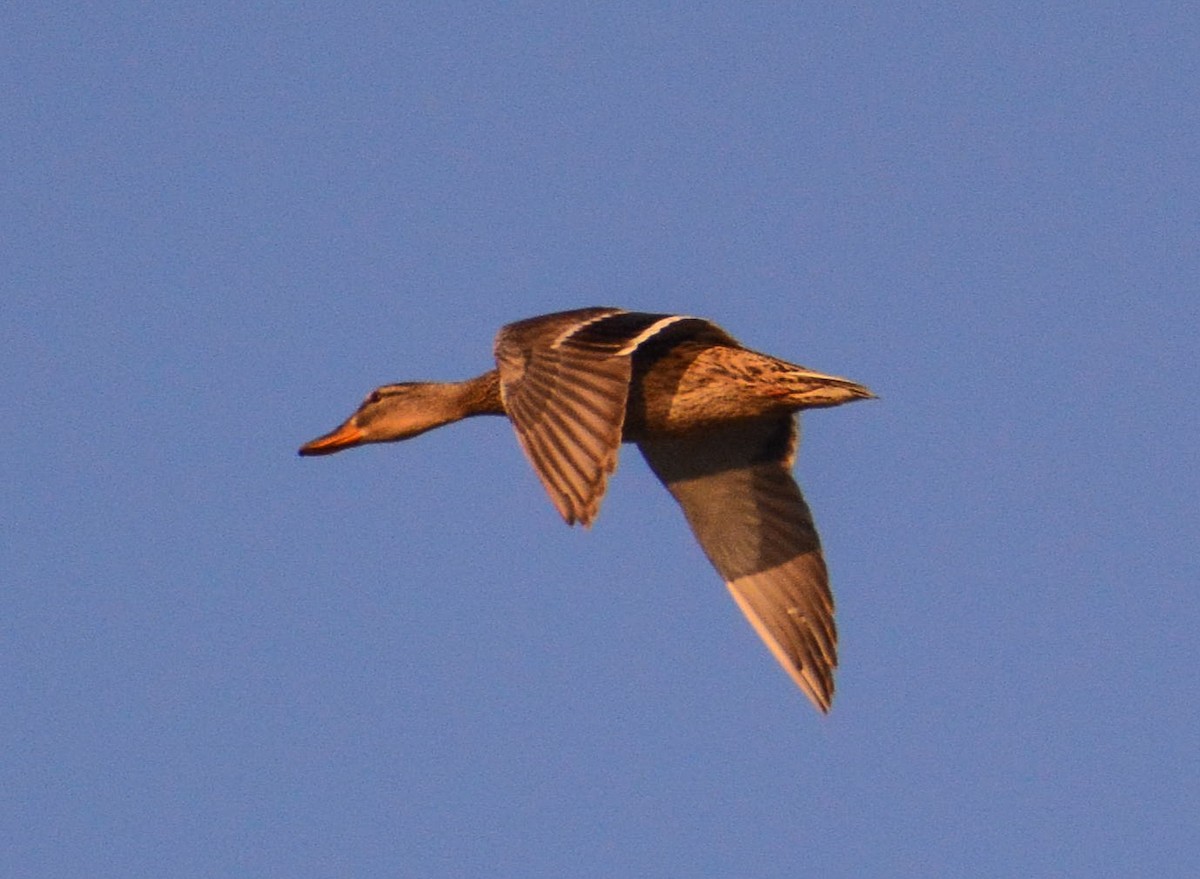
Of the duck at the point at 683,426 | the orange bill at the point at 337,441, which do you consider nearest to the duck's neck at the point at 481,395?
the duck at the point at 683,426

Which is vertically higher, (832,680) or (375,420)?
(375,420)

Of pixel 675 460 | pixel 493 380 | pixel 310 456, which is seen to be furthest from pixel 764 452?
pixel 310 456

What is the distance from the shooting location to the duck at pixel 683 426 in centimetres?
1434

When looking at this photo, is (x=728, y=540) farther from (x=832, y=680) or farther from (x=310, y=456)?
(x=310, y=456)

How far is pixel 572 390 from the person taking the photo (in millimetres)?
14539

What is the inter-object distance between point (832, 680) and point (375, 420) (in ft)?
11.6

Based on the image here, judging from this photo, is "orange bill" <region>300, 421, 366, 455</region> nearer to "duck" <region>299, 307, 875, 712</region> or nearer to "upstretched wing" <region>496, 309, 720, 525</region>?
"duck" <region>299, 307, 875, 712</region>

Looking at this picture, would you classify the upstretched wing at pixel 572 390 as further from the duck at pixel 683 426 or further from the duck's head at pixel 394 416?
the duck's head at pixel 394 416

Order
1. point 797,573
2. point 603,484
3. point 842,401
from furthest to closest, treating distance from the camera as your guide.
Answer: point 797,573 → point 842,401 → point 603,484

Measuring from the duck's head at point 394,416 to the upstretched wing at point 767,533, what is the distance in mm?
1375

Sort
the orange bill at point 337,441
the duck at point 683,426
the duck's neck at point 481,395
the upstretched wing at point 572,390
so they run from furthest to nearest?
1. the orange bill at point 337,441
2. the duck's neck at point 481,395
3. the duck at point 683,426
4. the upstretched wing at point 572,390

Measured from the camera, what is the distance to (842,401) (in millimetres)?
16047

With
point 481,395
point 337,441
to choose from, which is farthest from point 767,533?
point 337,441

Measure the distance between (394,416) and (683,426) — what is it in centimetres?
215
